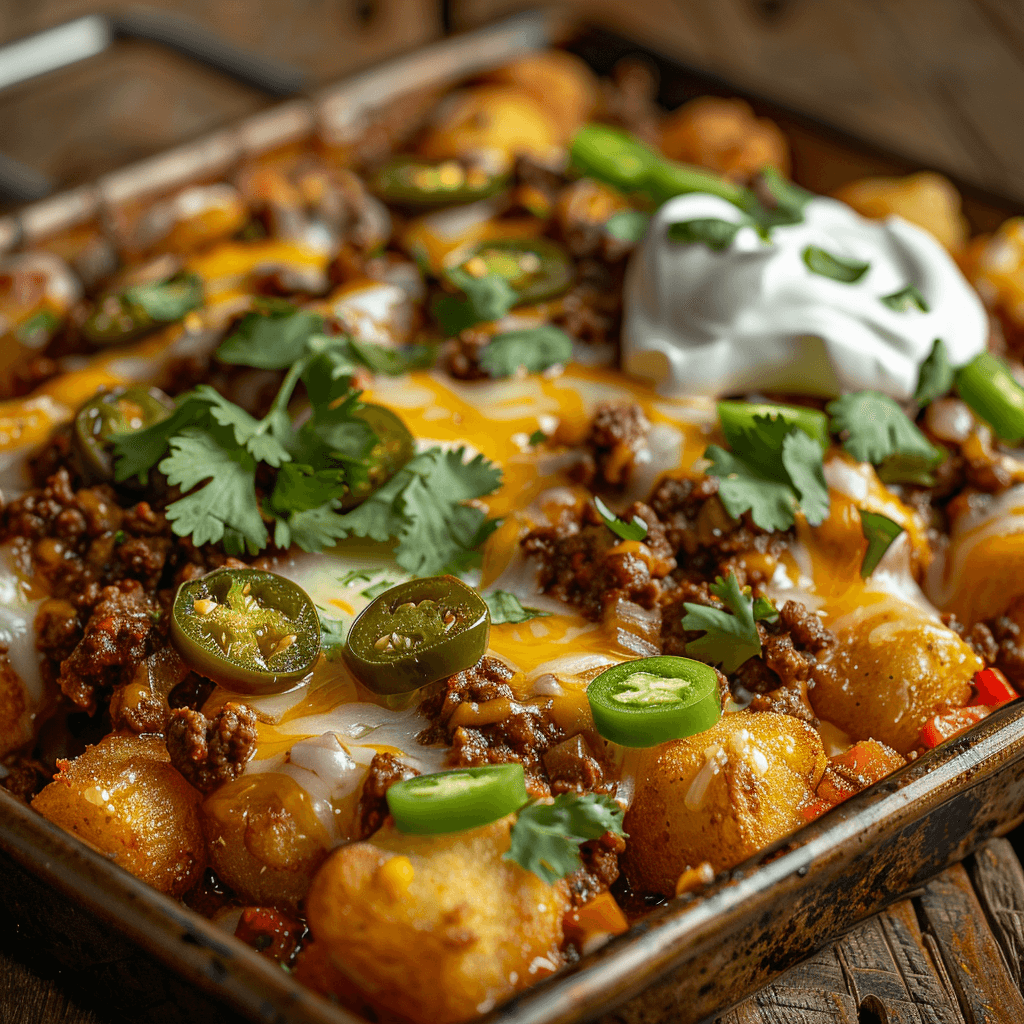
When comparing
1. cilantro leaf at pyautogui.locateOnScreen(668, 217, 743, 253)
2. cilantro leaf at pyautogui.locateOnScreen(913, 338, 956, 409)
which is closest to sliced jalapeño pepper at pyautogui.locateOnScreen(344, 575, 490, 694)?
cilantro leaf at pyautogui.locateOnScreen(668, 217, 743, 253)

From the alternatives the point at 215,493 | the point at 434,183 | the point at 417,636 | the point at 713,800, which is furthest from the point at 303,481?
the point at 434,183

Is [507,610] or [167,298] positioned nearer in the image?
[507,610]

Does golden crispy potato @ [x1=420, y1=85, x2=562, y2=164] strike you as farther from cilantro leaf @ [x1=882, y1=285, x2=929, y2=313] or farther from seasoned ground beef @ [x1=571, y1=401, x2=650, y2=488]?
seasoned ground beef @ [x1=571, y1=401, x2=650, y2=488]

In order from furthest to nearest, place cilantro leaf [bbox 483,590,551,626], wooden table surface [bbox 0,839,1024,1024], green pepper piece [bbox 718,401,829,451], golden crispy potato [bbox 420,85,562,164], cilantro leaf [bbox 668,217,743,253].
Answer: golden crispy potato [bbox 420,85,562,164]
cilantro leaf [bbox 668,217,743,253]
green pepper piece [bbox 718,401,829,451]
cilantro leaf [bbox 483,590,551,626]
wooden table surface [bbox 0,839,1024,1024]

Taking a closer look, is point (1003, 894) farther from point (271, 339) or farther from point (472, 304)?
point (271, 339)

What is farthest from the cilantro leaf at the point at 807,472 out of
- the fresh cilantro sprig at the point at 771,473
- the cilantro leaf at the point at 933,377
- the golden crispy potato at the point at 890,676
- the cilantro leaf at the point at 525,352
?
the cilantro leaf at the point at 525,352

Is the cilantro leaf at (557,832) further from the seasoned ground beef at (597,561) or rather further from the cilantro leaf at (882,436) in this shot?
the cilantro leaf at (882,436)

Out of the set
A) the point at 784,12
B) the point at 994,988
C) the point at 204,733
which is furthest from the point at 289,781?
the point at 784,12
